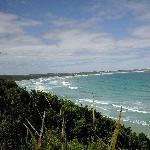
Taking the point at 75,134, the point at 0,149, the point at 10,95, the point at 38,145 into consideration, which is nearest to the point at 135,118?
the point at 10,95

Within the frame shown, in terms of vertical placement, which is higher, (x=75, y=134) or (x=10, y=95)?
(x=10, y=95)

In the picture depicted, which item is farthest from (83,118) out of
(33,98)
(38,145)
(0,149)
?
(38,145)

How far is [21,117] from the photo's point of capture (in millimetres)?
22969

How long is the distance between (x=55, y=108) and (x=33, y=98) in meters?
2.21

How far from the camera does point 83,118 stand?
23.4 metres

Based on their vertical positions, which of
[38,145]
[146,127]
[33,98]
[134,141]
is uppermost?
[38,145]

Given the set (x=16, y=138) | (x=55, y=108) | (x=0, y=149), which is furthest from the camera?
(x=55, y=108)

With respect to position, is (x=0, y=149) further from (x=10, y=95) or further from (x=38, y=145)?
(x=38, y=145)

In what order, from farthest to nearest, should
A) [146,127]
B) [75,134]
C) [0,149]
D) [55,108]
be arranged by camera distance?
1. [146,127]
2. [55,108]
3. [75,134]
4. [0,149]

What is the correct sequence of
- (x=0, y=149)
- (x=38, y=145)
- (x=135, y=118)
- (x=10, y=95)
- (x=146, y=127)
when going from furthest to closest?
(x=135, y=118) < (x=146, y=127) < (x=10, y=95) < (x=0, y=149) < (x=38, y=145)

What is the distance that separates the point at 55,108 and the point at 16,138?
6801 mm

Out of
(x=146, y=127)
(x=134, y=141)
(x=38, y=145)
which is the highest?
(x=38, y=145)

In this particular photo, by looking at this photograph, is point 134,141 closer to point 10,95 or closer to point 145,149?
point 145,149

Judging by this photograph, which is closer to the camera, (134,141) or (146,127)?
(134,141)
